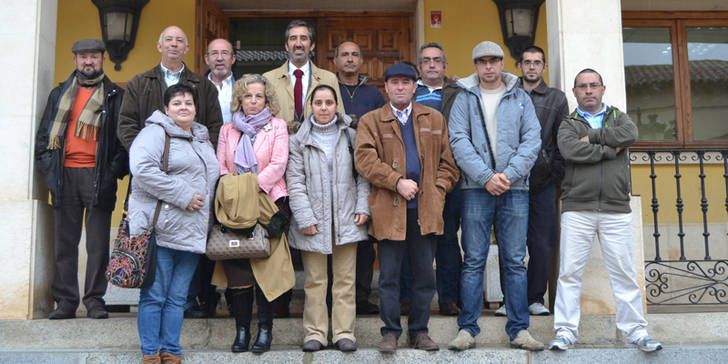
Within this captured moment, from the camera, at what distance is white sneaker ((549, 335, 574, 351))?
4.47 metres

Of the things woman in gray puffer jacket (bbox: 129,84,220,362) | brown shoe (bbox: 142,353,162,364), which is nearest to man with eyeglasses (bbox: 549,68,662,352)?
woman in gray puffer jacket (bbox: 129,84,220,362)

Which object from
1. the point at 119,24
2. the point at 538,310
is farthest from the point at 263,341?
the point at 119,24

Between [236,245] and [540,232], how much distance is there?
226cm

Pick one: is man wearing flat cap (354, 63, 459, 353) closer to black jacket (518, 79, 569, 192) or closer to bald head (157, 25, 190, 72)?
black jacket (518, 79, 569, 192)

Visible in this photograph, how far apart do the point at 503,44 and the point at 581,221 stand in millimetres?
3746

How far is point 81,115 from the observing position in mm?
5082

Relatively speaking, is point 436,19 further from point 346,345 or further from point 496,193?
point 346,345

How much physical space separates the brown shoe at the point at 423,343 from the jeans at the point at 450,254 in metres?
0.62

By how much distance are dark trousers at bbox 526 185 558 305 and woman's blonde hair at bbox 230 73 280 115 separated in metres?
2.04

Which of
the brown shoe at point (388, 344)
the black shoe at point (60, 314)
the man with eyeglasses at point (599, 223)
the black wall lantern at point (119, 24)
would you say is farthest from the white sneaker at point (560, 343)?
the black wall lantern at point (119, 24)

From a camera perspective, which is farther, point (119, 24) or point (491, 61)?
point (119, 24)

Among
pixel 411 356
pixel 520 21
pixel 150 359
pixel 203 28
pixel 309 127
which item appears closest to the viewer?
pixel 150 359

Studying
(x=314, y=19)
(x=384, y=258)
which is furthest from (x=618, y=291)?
(x=314, y=19)

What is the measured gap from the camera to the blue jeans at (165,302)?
4.21 meters
